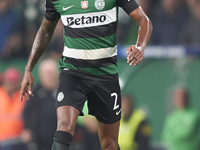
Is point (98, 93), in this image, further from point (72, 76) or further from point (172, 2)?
point (172, 2)

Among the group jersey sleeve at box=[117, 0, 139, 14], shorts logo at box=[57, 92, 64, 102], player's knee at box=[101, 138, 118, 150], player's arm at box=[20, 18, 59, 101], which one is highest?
jersey sleeve at box=[117, 0, 139, 14]

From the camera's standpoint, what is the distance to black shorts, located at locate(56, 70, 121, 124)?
18.9 ft

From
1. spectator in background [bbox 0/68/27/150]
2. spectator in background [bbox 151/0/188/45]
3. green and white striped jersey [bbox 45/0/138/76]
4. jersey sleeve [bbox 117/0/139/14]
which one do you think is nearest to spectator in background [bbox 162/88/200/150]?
spectator in background [bbox 151/0/188/45]

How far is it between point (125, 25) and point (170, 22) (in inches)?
41.6

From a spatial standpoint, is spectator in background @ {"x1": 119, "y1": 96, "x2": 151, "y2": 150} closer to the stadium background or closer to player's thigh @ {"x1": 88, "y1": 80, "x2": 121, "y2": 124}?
the stadium background

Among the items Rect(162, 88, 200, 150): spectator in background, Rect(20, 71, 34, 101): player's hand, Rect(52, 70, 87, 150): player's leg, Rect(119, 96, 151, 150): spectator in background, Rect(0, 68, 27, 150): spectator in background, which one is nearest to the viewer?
Rect(52, 70, 87, 150): player's leg

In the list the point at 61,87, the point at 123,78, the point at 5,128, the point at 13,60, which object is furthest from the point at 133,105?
the point at 61,87

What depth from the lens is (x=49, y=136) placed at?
9.07m

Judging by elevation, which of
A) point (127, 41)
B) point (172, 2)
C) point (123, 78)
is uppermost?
point (172, 2)

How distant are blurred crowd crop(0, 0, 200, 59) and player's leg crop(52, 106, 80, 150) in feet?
14.1

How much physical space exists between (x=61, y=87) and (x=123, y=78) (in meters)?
4.60

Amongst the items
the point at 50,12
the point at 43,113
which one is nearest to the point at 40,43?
the point at 50,12

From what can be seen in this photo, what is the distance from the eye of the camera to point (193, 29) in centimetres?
944

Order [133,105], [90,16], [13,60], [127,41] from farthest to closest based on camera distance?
[13,60] < [127,41] < [133,105] < [90,16]
